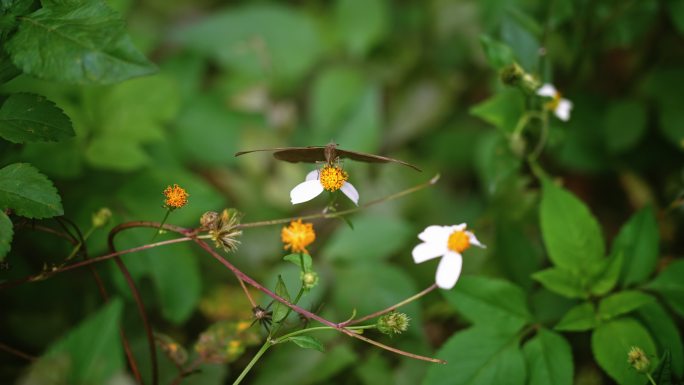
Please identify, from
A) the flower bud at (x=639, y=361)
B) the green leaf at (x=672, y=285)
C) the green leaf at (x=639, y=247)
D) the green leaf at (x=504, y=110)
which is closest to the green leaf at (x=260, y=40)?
the green leaf at (x=504, y=110)

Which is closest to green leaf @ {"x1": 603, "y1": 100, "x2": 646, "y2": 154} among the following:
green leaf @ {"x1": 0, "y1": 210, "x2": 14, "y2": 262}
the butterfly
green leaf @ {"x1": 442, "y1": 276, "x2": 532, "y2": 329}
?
green leaf @ {"x1": 442, "y1": 276, "x2": 532, "y2": 329}

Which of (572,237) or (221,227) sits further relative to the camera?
(572,237)

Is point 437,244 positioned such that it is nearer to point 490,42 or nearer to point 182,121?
point 490,42

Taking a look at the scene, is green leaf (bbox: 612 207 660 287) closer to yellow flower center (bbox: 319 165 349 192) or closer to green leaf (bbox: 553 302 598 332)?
green leaf (bbox: 553 302 598 332)

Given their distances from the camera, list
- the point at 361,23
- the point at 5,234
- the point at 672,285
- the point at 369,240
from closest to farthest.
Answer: the point at 5,234
the point at 672,285
the point at 369,240
the point at 361,23

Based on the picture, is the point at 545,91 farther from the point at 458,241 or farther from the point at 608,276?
the point at 458,241

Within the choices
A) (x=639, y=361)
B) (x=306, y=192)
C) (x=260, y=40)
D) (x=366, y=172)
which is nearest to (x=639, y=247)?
(x=639, y=361)

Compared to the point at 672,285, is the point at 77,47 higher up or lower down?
higher up
